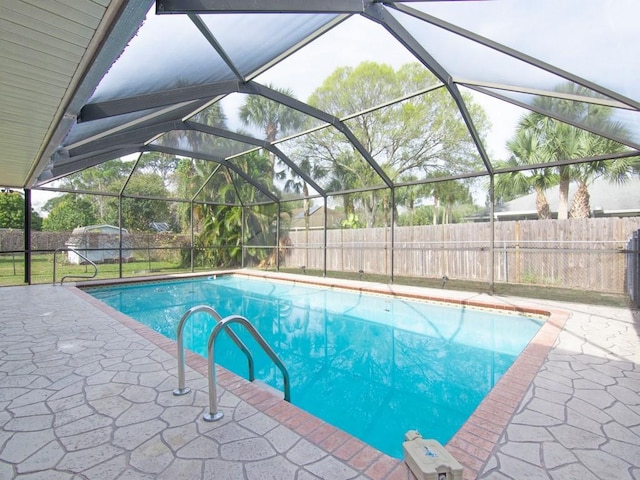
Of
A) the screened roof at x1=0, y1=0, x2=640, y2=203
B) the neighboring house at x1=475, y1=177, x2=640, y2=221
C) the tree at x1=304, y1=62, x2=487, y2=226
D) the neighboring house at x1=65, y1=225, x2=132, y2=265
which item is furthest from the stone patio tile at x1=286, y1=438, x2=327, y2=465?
the neighboring house at x1=65, y1=225, x2=132, y2=265

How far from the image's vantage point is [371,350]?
5.00 m

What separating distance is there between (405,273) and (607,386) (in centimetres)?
703

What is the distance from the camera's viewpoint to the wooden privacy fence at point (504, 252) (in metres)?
6.86

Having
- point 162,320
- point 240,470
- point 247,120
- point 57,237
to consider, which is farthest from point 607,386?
point 57,237

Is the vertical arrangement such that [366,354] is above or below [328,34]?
below

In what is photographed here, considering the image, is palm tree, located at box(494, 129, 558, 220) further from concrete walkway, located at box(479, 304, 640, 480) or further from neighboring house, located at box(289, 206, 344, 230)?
concrete walkway, located at box(479, 304, 640, 480)

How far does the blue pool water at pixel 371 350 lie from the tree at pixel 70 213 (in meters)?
7.18

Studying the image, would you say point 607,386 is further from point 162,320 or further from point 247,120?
point 247,120

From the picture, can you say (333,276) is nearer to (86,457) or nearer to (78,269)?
(86,457)

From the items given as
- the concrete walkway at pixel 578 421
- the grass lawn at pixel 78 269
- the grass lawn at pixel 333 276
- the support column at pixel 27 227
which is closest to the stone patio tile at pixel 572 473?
the concrete walkway at pixel 578 421

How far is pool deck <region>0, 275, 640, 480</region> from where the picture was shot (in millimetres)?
1815

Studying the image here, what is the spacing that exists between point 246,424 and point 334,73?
739 cm

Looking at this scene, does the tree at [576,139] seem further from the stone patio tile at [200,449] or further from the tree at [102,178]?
the tree at [102,178]

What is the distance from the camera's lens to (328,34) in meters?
4.89
